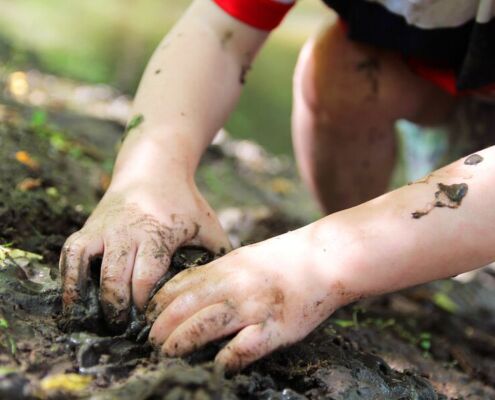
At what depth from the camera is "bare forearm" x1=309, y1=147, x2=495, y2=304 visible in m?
1.46

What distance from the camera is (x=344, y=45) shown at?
8.37 feet

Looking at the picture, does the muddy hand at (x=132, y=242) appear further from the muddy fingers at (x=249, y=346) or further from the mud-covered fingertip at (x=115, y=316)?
the muddy fingers at (x=249, y=346)

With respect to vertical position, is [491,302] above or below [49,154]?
below

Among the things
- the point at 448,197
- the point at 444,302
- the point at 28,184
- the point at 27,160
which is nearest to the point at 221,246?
the point at 448,197

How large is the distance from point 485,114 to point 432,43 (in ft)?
2.13

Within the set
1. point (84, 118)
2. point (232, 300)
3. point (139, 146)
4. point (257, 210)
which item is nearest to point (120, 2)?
point (84, 118)

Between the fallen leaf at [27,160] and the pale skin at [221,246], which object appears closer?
the pale skin at [221,246]

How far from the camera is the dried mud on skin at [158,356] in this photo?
3.92 feet

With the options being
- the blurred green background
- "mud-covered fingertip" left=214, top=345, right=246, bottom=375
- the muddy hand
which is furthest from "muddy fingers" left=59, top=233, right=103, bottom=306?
the blurred green background

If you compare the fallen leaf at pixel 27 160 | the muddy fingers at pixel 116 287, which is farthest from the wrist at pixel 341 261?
the fallen leaf at pixel 27 160

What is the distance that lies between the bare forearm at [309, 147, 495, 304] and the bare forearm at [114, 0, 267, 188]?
57 centimetres

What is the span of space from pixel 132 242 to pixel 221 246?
0.30m

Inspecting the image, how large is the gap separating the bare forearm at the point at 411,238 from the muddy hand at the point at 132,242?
36 cm

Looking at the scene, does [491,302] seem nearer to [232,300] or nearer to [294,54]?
[232,300]
